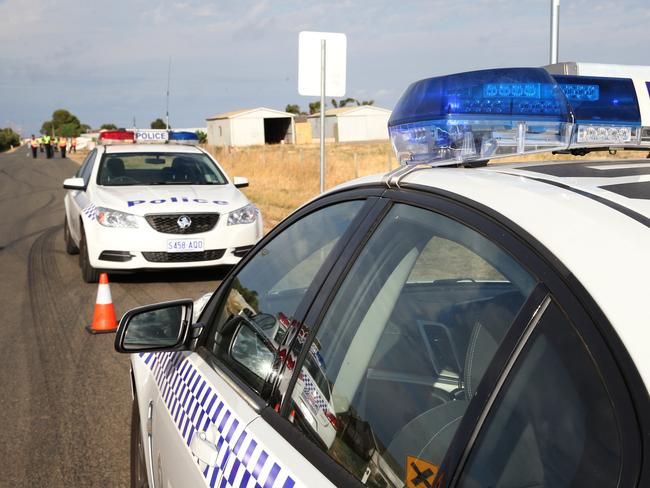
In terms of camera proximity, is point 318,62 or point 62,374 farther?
point 318,62

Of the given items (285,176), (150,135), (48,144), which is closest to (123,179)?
(150,135)

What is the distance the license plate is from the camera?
895 centimetres

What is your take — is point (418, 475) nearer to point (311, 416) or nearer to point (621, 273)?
point (311, 416)

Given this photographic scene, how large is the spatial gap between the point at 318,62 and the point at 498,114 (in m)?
7.79

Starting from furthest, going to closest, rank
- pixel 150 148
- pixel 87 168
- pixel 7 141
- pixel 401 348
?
pixel 7 141 < pixel 87 168 < pixel 150 148 < pixel 401 348

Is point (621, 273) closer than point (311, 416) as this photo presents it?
Yes

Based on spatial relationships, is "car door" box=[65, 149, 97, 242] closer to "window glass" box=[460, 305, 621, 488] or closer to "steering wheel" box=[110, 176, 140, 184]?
"steering wheel" box=[110, 176, 140, 184]

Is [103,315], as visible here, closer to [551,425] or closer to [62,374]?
[62,374]

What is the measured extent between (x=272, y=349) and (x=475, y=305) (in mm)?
769

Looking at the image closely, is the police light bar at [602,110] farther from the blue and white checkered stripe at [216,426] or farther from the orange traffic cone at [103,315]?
the orange traffic cone at [103,315]

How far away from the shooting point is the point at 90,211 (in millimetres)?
9352

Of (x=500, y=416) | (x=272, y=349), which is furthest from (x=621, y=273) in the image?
(x=272, y=349)

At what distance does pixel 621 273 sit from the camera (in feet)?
4.17

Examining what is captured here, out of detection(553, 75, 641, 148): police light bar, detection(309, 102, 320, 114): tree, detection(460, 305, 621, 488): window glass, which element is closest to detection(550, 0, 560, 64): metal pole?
detection(553, 75, 641, 148): police light bar
